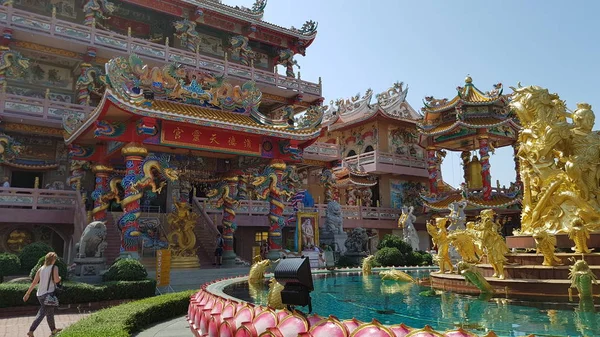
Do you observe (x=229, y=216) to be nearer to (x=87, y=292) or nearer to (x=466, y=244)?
(x=87, y=292)

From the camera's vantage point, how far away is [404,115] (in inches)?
1314

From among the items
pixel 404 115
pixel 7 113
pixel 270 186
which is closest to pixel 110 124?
pixel 270 186

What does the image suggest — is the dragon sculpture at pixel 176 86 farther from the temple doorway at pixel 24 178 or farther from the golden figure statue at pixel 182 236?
the temple doorway at pixel 24 178

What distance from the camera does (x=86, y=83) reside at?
1997 centimetres

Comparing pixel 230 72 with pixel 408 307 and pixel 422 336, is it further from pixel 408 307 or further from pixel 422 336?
pixel 422 336

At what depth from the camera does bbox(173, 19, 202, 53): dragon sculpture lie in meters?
24.3

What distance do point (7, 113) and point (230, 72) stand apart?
10.3 m

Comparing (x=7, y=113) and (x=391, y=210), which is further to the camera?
(x=391, y=210)

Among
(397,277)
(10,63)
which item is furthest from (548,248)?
(10,63)

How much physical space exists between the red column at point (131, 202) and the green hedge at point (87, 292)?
222 centimetres

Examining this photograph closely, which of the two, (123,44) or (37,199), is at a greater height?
(123,44)

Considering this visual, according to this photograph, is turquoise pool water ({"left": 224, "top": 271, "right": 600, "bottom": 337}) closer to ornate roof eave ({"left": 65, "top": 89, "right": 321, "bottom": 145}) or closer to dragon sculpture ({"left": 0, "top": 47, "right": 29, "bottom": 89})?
ornate roof eave ({"left": 65, "top": 89, "right": 321, "bottom": 145})

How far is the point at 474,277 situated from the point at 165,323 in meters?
5.50

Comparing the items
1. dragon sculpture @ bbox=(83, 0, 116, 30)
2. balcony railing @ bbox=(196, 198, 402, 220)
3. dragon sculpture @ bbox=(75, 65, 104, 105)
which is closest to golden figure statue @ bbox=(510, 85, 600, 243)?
balcony railing @ bbox=(196, 198, 402, 220)
